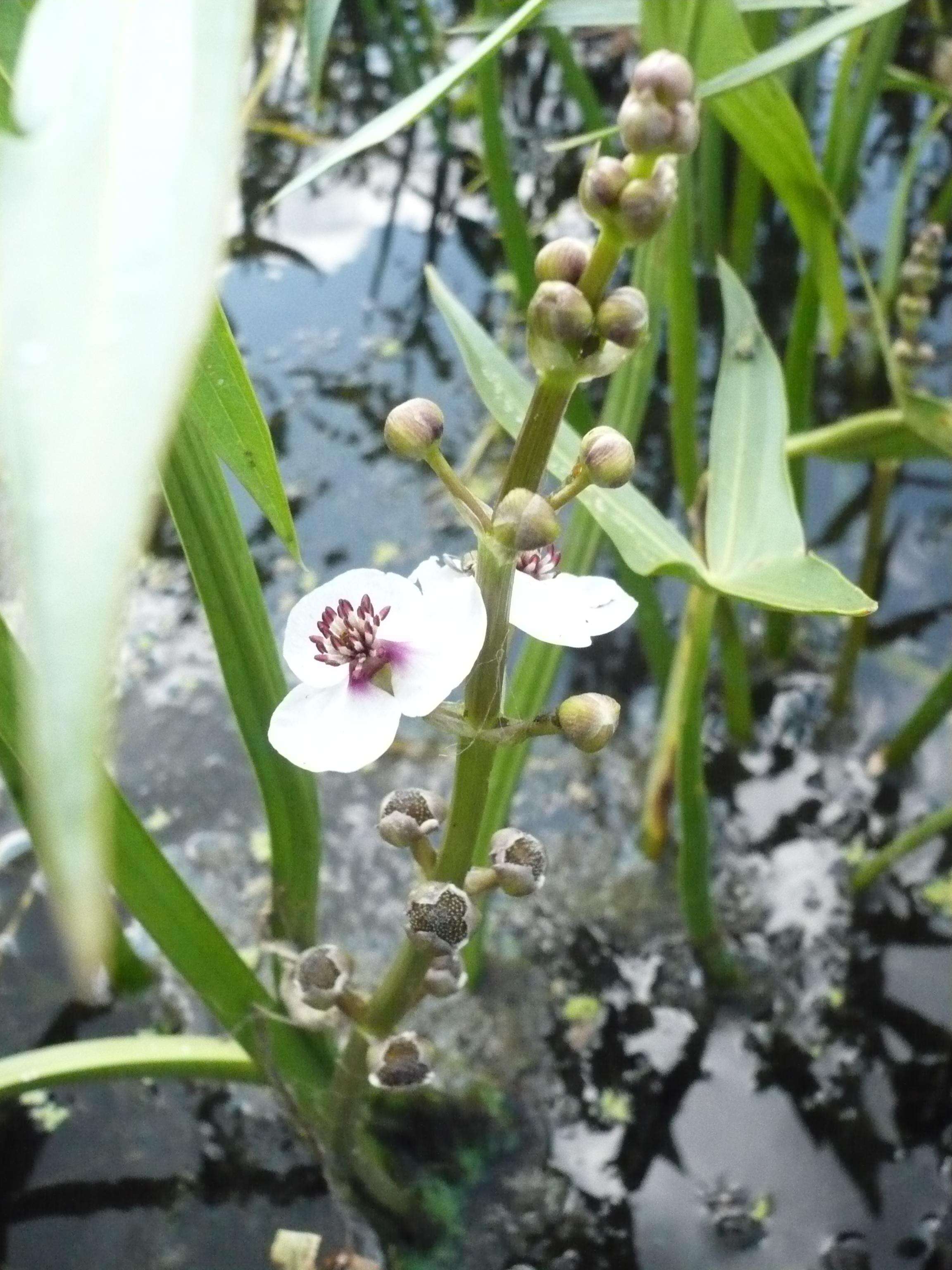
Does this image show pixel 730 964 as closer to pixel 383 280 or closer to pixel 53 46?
pixel 53 46

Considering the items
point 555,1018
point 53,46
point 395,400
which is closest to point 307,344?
point 395,400

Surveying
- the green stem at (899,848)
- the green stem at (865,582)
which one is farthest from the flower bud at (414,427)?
the green stem at (865,582)

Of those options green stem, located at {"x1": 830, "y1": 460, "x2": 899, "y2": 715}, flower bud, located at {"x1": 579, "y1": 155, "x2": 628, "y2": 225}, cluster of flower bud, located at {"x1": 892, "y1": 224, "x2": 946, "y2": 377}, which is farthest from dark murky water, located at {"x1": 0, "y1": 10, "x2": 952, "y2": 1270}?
flower bud, located at {"x1": 579, "y1": 155, "x2": 628, "y2": 225}

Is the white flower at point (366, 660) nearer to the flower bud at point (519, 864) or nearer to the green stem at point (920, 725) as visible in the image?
the flower bud at point (519, 864)

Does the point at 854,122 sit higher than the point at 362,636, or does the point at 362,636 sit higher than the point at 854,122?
the point at 854,122

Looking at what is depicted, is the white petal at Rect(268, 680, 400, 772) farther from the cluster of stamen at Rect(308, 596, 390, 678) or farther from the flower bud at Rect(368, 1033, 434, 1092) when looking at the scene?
the flower bud at Rect(368, 1033, 434, 1092)
